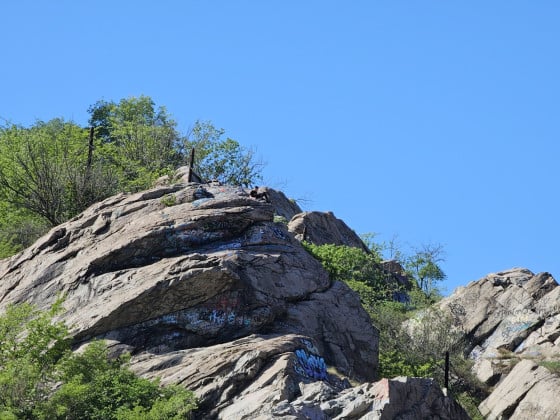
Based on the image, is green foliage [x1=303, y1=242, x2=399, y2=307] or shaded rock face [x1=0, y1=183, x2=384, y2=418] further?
green foliage [x1=303, y1=242, x2=399, y2=307]

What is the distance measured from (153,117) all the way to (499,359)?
36.0m

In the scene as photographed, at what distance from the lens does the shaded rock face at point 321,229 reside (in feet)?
191

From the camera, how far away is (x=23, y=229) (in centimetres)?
4628

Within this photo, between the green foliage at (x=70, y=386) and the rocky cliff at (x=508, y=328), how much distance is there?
18.8 meters

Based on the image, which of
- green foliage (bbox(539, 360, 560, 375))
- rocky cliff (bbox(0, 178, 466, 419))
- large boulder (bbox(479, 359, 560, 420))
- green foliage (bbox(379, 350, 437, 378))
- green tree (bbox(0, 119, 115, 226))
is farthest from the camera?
green tree (bbox(0, 119, 115, 226))

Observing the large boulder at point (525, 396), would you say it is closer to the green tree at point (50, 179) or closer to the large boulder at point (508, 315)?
the large boulder at point (508, 315)

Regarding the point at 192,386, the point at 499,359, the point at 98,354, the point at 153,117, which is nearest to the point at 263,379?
the point at 192,386

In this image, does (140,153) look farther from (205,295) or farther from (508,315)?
(205,295)

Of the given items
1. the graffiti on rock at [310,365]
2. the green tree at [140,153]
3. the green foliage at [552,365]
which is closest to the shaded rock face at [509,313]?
the green foliage at [552,365]

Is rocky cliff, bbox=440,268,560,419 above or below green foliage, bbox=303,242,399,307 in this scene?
below

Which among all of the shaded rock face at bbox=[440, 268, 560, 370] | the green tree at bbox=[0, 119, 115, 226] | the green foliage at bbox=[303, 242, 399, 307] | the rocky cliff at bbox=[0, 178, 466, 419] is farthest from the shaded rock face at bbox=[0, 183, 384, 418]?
the shaded rock face at bbox=[440, 268, 560, 370]

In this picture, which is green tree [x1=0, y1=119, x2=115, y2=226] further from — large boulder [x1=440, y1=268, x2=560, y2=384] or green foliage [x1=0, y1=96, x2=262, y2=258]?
large boulder [x1=440, y1=268, x2=560, y2=384]

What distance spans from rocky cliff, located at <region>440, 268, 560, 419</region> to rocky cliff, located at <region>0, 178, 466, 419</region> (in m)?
10.8

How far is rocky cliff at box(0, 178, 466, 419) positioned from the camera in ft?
91.4
